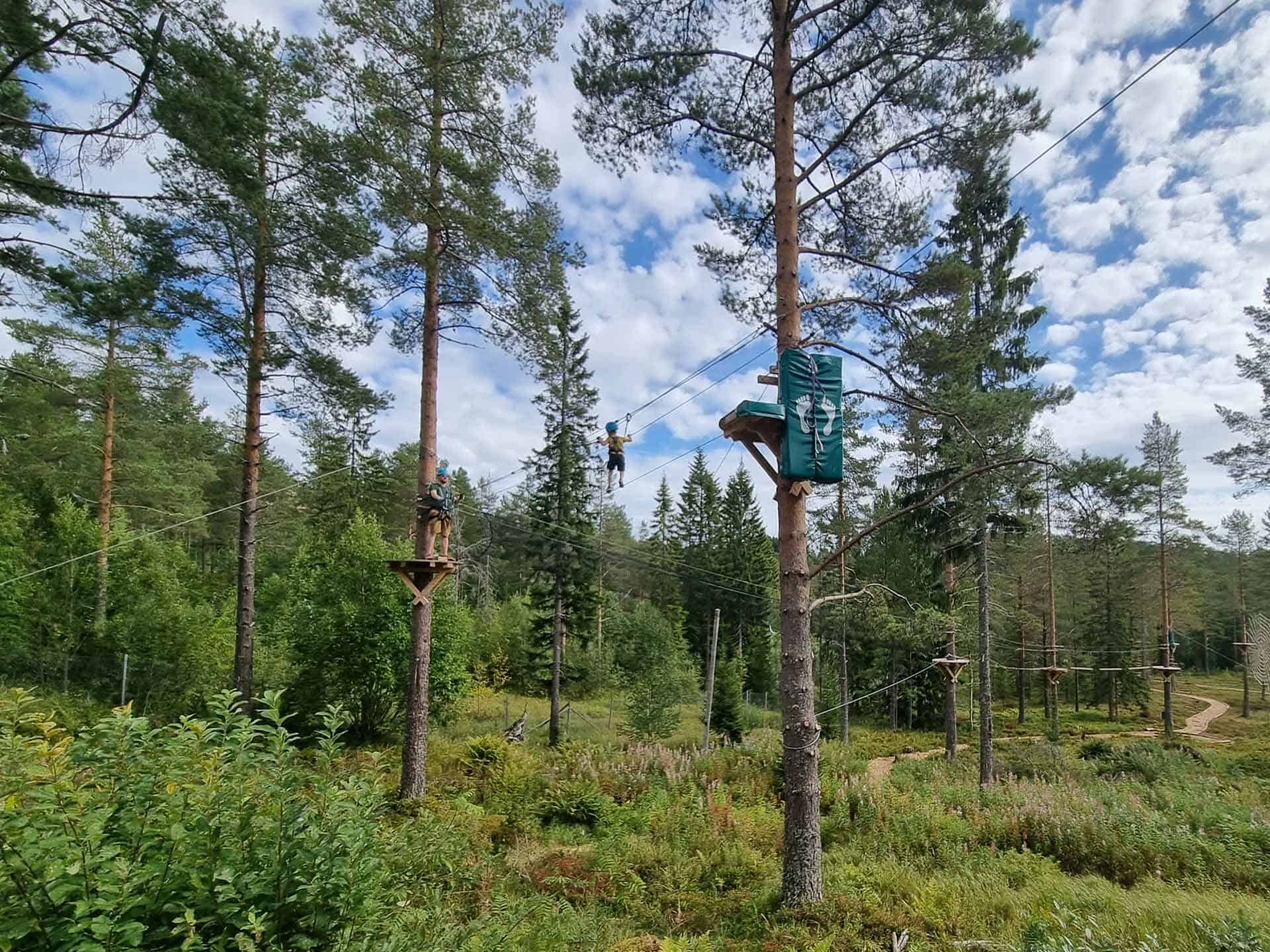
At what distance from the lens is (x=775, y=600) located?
2998cm

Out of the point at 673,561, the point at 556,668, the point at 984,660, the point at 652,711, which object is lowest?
the point at 652,711

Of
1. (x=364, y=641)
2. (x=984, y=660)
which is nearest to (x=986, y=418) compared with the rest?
(x=984, y=660)

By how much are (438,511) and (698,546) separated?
30612 mm

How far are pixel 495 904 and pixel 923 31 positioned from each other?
733cm

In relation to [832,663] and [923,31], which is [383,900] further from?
[832,663]

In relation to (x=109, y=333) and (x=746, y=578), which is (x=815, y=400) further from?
(x=746, y=578)

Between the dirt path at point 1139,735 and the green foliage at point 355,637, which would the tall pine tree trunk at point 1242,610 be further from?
the green foliage at point 355,637

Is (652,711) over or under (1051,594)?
under

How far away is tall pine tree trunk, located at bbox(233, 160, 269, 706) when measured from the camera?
30.7 feet

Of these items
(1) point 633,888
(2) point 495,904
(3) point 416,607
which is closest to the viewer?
(2) point 495,904

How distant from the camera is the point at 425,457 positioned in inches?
328

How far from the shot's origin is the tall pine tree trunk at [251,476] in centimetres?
936

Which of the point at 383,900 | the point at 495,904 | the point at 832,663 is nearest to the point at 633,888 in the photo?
the point at 495,904

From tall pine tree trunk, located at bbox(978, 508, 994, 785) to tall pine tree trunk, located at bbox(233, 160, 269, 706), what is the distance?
13771 mm
